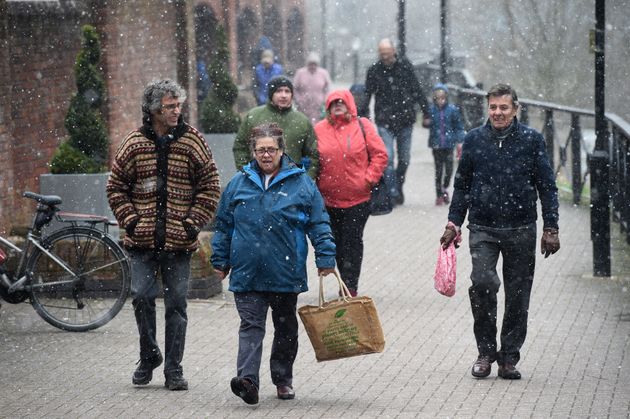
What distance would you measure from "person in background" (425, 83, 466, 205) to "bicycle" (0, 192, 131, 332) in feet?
27.8

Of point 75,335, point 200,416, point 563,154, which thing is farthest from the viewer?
point 563,154

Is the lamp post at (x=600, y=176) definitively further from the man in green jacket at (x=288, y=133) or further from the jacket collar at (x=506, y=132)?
the jacket collar at (x=506, y=132)

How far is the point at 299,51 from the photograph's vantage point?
1761 inches

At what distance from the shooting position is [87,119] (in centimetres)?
1172

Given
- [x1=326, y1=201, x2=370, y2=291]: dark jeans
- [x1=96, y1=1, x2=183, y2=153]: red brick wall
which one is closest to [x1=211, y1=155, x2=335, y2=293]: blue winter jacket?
[x1=326, y1=201, x2=370, y2=291]: dark jeans

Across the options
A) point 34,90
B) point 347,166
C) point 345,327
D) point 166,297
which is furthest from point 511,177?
point 34,90

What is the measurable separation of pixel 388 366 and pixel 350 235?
7.60 ft

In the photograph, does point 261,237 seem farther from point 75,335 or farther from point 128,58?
point 128,58

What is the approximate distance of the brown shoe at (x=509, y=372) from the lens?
8.16 m

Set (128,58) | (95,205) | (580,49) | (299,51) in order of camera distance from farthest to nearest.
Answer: (299,51), (580,49), (128,58), (95,205)

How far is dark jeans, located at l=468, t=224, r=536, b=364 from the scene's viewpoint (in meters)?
8.20

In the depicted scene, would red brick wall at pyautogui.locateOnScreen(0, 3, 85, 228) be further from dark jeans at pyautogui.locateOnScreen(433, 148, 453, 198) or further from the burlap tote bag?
dark jeans at pyautogui.locateOnScreen(433, 148, 453, 198)

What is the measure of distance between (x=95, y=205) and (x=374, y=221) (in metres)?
5.33

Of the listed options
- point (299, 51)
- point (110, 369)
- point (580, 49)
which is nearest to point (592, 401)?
point (110, 369)
